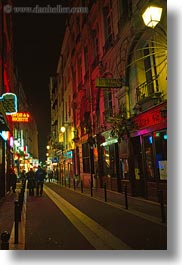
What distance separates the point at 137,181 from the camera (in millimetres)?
15250

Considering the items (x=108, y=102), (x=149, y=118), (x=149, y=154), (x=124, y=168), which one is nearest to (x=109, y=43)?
(x=108, y=102)

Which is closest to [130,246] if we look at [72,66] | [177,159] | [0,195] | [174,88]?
[177,159]

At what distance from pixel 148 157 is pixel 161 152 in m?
1.31

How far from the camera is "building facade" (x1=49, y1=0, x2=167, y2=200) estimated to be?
1261cm

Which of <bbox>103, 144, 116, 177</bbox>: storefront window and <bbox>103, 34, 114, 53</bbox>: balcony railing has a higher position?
<bbox>103, 34, 114, 53</bbox>: balcony railing

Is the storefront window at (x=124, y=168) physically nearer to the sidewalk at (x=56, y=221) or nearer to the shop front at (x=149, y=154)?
the shop front at (x=149, y=154)

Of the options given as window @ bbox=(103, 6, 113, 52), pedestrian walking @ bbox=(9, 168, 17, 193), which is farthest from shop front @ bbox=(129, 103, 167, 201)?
pedestrian walking @ bbox=(9, 168, 17, 193)

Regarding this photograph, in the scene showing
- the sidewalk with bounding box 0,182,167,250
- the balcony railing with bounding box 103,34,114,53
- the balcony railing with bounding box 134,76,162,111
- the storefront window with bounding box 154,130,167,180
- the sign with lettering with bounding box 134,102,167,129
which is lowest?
the sidewalk with bounding box 0,182,167,250

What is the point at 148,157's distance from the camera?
13945mm

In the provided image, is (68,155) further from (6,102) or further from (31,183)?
(6,102)

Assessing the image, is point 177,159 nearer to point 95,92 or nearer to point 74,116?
point 95,92

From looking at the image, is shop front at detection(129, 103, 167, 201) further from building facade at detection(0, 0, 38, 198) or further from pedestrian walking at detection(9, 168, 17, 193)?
pedestrian walking at detection(9, 168, 17, 193)

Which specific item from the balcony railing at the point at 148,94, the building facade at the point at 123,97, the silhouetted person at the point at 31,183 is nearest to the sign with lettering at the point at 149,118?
the building facade at the point at 123,97

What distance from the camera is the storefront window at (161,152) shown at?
40.1 feet
